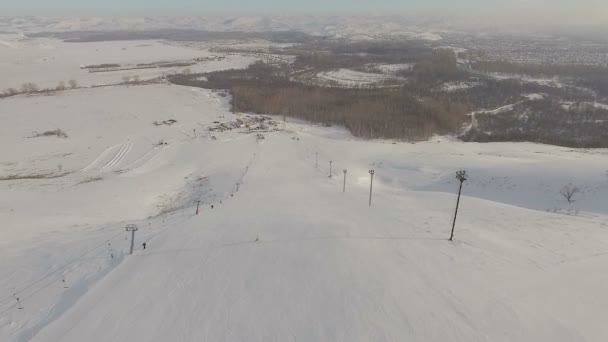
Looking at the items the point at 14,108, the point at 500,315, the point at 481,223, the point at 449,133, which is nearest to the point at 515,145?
the point at 449,133

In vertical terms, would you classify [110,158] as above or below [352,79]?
below

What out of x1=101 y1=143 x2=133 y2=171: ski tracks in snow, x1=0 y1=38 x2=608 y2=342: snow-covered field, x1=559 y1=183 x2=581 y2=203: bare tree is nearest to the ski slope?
x1=0 y1=38 x2=608 y2=342: snow-covered field

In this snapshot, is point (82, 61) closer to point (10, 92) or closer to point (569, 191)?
point (10, 92)

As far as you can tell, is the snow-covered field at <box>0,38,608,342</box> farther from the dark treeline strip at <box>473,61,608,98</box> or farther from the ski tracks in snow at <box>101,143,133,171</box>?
the dark treeline strip at <box>473,61,608,98</box>

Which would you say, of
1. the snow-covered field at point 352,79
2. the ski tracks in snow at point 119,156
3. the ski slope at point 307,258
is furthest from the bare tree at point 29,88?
the snow-covered field at point 352,79

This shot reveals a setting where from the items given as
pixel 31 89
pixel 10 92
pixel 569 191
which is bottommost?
pixel 10 92

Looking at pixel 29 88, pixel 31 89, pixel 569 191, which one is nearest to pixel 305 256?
pixel 569 191
